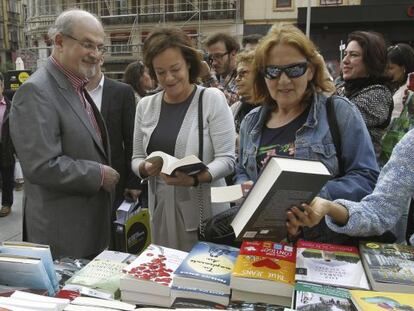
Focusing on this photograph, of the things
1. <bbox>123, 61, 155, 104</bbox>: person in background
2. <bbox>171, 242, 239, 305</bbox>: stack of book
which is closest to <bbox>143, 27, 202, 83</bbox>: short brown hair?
<bbox>171, 242, 239, 305</bbox>: stack of book

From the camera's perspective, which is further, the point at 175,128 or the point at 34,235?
the point at 175,128

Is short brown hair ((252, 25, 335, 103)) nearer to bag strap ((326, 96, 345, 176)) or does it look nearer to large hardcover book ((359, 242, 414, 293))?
bag strap ((326, 96, 345, 176))

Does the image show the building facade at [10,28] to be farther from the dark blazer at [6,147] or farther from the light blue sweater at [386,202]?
the light blue sweater at [386,202]

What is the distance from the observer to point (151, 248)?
1.37 meters

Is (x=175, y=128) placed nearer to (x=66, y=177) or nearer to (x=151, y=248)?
(x=66, y=177)

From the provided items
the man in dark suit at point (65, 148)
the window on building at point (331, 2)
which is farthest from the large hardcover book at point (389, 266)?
the window on building at point (331, 2)

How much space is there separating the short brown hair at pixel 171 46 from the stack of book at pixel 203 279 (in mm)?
1230

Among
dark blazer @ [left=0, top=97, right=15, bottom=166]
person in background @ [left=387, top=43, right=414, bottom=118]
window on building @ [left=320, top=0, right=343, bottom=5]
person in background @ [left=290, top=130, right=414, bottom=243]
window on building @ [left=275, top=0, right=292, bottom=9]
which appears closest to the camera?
person in background @ [left=290, top=130, right=414, bottom=243]

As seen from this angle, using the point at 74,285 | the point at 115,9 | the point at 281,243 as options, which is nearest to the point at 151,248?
the point at 74,285

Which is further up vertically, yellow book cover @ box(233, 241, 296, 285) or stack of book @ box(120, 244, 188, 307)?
yellow book cover @ box(233, 241, 296, 285)

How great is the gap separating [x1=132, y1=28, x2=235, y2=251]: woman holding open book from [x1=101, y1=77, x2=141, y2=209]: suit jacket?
0.87 meters

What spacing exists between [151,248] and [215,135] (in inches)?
34.5

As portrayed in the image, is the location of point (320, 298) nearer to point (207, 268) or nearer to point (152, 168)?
point (207, 268)

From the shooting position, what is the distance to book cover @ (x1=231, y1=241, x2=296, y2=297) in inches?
43.2
